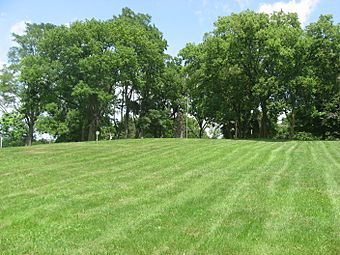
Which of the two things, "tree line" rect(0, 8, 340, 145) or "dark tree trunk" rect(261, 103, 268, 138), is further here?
"dark tree trunk" rect(261, 103, 268, 138)

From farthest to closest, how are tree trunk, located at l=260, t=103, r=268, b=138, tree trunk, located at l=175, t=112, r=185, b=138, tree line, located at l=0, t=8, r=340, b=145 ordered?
1. tree trunk, located at l=175, t=112, r=185, b=138
2. tree trunk, located at l=260, t=103, r=268, b=138
3. tree line, located at l=0, t=8, r=340, b=145

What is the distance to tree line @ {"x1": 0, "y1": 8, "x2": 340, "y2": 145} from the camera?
41344 mm

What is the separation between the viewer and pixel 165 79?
176ft

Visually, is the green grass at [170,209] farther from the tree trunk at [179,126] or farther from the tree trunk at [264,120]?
the tree trunk at [179,126]

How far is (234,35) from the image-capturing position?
140ft

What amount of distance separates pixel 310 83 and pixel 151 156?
80.2 feet

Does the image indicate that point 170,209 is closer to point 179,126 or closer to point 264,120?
point 264,120

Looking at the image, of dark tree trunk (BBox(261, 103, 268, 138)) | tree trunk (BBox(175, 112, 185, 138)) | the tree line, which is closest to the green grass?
the tree line

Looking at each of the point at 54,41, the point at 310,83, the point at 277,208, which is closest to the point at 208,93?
the point at 310,83

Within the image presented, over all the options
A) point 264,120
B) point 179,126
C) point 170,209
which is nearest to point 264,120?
point 264,120

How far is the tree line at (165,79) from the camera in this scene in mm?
41344

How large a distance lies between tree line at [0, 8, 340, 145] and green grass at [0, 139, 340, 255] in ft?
90.5

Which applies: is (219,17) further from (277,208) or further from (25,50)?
(277,208)

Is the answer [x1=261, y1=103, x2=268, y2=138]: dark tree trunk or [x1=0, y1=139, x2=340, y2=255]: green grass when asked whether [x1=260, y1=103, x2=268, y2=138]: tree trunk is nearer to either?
[x1=261, y1=103, x2=268, y2=138]: dark tree trunk
